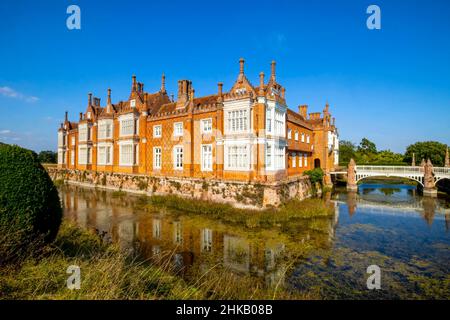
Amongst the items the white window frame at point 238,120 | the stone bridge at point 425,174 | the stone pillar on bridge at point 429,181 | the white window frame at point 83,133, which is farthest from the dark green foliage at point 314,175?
the white window frame at point 83,133

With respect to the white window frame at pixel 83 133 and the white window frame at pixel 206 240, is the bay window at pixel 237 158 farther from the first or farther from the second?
the white window frame at pixel 83 133

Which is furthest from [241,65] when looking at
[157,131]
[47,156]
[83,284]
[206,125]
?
[47,156]

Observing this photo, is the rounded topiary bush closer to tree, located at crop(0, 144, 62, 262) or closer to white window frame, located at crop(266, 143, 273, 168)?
tree, located at crop(0, 144, 62, 262)

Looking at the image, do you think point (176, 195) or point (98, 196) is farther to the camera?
point (98, 196)

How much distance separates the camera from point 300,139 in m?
28.2

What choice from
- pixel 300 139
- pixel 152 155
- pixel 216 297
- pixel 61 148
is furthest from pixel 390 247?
pixel 61 148

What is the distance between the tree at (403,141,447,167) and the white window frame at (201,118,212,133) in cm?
5689

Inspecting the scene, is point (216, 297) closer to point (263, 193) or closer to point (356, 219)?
point (263, 193)

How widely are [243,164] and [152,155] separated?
40.7 ft

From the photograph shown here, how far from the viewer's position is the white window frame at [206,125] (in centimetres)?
2138

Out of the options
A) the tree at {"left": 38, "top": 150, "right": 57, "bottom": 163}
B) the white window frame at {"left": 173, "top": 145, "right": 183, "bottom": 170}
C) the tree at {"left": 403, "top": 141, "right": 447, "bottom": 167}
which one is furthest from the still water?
the tree at {"left": 38, "top": 150, "right": 57, "bottom": 163}

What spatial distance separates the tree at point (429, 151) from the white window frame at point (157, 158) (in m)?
59.9

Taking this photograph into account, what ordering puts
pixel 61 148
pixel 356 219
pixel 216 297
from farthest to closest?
pixel 61 148 → pixel 356 219 → pixel 216 297

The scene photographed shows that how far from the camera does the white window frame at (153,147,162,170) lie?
25.7 metres
